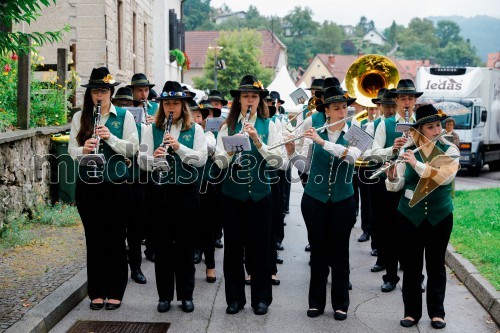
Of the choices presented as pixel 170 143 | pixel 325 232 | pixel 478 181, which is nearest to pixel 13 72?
pixel 170 143

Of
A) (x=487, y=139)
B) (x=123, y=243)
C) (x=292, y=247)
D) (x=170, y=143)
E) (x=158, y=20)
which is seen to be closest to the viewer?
(x=170, y=143)

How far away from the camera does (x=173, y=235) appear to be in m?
6.78

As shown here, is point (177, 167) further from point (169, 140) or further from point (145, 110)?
point (145, 110)

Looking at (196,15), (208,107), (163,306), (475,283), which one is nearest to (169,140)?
(163,306)

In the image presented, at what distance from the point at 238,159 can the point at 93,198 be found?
1493 mm

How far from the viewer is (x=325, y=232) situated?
6.67 m

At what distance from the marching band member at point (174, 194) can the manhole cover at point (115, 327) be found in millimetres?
415

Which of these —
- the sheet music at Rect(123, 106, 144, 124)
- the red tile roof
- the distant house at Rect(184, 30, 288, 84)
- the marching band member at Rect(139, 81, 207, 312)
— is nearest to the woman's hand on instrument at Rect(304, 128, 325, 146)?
the marching band member at Rect(139, 81, 207, 312)

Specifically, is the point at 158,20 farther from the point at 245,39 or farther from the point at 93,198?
the point at 245,39

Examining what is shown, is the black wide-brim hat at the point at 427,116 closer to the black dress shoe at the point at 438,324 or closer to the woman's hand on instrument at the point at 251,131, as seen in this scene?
the woman's hand on instrument at the point at 251,131

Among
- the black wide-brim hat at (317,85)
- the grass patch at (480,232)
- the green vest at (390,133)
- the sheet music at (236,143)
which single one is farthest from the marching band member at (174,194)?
the black wide-brim hat at (317,85)

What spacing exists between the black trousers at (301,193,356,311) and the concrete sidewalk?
0.71ft

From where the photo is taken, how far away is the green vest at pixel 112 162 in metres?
6.60

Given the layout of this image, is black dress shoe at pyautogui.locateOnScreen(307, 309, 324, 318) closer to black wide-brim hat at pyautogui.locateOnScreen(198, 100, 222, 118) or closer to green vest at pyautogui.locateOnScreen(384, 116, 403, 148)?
green vest at pyautogui.locateOnScreen(384, 116, 403, 148)
